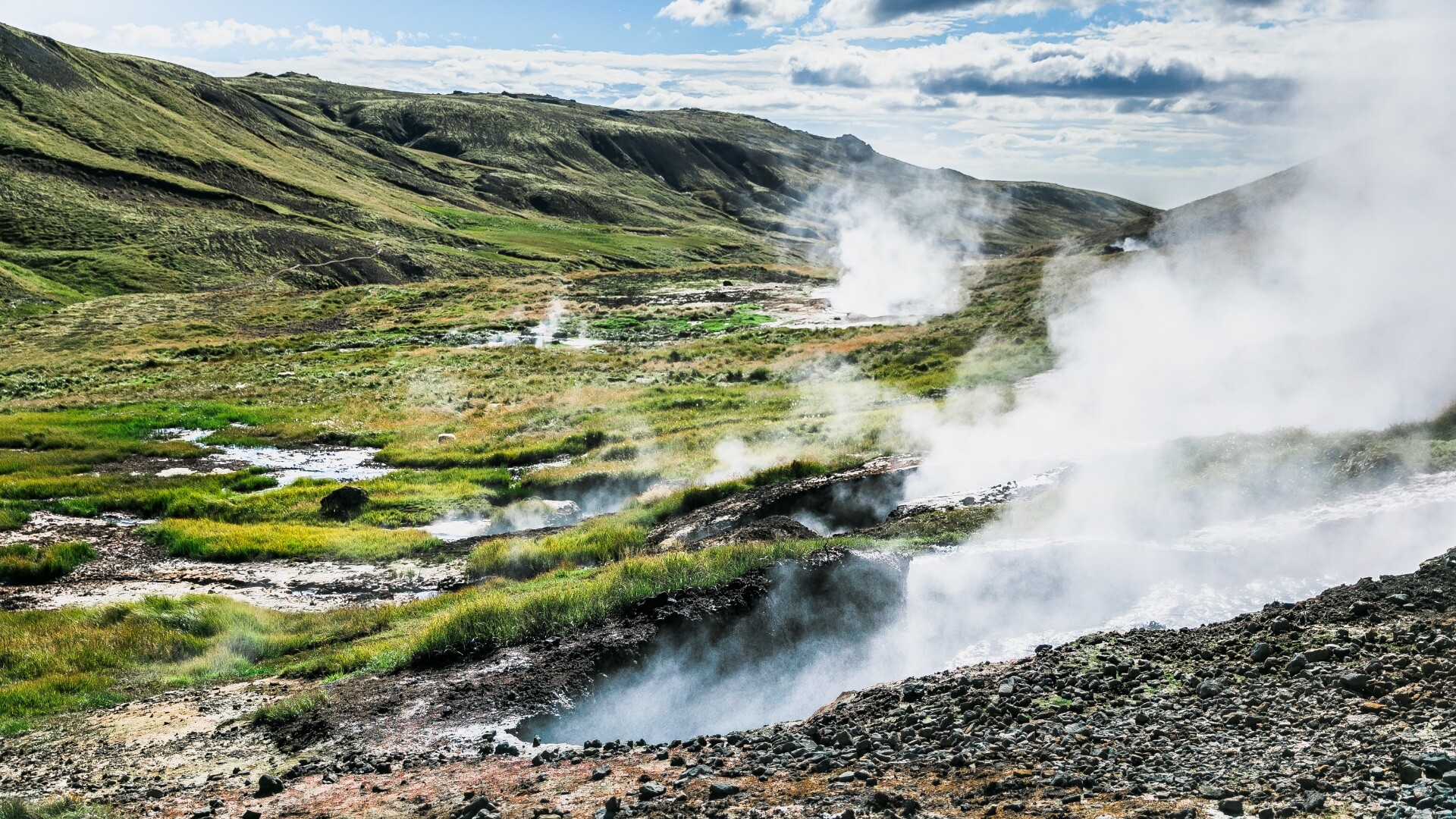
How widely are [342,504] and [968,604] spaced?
56.7 feet

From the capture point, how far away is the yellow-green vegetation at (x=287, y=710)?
10945mm

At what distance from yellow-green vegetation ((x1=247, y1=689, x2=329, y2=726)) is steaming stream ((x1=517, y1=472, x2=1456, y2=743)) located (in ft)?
9.25

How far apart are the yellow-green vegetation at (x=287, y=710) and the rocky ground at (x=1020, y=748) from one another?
0.24 m

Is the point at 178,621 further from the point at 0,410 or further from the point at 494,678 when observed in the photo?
the point at 0,410

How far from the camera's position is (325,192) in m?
123

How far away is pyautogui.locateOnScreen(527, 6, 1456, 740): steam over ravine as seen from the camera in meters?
12.0

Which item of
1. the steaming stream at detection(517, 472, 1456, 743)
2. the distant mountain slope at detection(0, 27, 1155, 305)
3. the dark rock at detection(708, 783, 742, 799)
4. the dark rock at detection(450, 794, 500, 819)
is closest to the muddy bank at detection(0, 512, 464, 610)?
the steaming stream at detection(517, 472, 1456, 743)

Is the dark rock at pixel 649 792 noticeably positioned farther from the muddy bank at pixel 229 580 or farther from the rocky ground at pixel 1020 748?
the muddy bank at pixel 229 580

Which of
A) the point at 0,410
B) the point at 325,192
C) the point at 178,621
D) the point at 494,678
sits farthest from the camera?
the point at 325,192

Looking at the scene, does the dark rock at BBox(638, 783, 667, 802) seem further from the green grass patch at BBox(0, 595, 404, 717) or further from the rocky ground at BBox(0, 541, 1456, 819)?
the green grass patch at BBox(0, 595, 404, 717)

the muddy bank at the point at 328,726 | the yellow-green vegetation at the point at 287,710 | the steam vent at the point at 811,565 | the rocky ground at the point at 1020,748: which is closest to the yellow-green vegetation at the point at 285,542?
the steam vent at the point at 811,565

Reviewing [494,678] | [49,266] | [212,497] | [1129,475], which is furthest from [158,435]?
[49,266]

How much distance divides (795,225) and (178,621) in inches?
7465

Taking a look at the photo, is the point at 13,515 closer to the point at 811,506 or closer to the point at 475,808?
the point at 811,506
